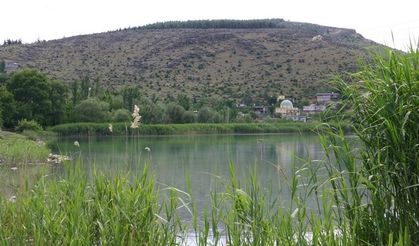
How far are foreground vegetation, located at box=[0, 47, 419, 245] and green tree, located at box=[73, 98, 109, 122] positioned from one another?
47.3 metres

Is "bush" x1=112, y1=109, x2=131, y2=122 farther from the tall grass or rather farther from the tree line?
the tall grass

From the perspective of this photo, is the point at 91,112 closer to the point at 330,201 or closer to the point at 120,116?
the point at 120,116

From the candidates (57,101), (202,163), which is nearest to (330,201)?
(202,163)

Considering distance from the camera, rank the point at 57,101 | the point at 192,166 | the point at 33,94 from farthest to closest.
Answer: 1. the point at 57,101
2. the point at 33,94
3. the point at 192,166

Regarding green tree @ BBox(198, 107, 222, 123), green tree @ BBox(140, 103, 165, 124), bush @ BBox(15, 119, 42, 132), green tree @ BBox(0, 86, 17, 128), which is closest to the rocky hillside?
green tree @ BBox(198, 107, 222, 123)

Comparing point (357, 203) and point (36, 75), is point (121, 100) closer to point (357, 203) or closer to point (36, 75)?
point (36, 75)

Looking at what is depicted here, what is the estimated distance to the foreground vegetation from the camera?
3.85 m

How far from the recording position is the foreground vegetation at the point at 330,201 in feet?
12.6

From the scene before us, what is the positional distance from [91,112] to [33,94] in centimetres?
550

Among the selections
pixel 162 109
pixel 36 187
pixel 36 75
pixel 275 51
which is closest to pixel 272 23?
pixel 275 51

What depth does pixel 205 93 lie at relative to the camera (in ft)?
280

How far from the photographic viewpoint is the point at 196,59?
102 meters

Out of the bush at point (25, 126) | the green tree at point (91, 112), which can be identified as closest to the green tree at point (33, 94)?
the green tree at point (91, 112)

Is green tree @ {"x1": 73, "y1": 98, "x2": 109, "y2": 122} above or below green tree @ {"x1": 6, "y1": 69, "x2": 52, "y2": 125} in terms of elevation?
below
